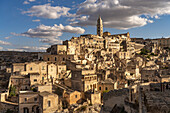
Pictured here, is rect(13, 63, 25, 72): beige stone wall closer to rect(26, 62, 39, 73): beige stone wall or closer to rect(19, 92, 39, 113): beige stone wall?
rect(26, 62, 39, 73): beige stone wall

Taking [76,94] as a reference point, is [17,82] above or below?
above

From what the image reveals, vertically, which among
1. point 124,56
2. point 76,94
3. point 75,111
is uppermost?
point 124,56

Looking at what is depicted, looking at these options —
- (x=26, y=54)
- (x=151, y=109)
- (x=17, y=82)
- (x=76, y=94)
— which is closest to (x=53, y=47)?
(x=26, y=54)

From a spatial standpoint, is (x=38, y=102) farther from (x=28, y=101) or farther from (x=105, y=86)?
(x=105, y=86)

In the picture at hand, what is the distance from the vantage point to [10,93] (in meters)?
33.4

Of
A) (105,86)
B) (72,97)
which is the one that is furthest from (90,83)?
(72,97)

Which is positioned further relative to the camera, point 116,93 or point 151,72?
point 151,72

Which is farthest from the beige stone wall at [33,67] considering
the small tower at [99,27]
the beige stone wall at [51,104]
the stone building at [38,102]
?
the small tower at [99,27]

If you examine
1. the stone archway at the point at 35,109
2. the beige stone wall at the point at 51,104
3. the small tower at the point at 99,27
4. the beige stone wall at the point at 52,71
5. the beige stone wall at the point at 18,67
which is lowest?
the stone archway at the point at 35,109

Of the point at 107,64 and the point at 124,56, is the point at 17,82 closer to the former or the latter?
the point at 107,64

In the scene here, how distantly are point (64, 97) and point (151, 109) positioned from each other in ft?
83.2

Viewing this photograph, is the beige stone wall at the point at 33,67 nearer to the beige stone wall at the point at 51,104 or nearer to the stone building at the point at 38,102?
the stone building at the point at 38,102

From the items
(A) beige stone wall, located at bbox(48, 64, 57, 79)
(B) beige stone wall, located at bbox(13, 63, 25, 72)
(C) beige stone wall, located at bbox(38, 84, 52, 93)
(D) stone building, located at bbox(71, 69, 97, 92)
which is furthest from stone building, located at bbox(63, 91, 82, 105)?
(B) beige stone wall, located at bbox(13, 63, 25, 72)

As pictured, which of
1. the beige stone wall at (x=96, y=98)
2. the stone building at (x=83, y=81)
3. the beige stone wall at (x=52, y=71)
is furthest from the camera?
the beige stone wall at (x=52, y=71)
